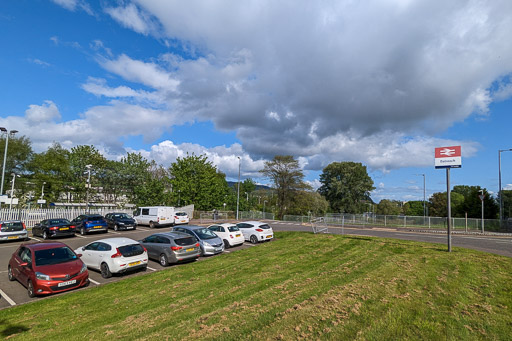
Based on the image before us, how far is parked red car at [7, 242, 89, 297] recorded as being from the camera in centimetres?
972

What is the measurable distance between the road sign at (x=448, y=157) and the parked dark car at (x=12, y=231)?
28.6m

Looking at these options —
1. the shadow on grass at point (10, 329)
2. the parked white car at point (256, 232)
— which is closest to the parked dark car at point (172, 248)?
the parked white car at point (256, 232)

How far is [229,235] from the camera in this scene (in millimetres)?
18453

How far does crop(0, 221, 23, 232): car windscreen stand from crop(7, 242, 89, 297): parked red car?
12256 mm

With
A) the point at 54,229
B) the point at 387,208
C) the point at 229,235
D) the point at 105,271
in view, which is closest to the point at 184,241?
the point at 105,271

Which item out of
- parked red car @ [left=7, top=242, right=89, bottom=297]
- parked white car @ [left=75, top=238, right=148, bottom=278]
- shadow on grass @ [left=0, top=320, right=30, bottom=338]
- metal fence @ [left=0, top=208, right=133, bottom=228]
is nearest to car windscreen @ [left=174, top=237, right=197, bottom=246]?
parked white car @ [left=75, top=238, right=148, bottom=278]

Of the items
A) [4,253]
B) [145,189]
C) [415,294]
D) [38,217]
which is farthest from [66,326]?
[145,189]

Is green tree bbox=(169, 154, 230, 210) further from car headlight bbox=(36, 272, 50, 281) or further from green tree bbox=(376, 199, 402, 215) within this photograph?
green tree bbox=(376, 199, 402, 215)

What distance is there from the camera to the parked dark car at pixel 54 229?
22453 millimetres

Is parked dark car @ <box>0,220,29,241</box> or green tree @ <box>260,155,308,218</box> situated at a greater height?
green tree @ <box>260,155,308,218</box>

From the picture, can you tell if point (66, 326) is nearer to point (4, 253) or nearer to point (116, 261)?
point (116, 261)

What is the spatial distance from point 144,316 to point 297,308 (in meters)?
3.88

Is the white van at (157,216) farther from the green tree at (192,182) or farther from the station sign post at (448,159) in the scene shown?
the station sign post at (448,159)

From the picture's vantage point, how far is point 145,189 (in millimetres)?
45250
